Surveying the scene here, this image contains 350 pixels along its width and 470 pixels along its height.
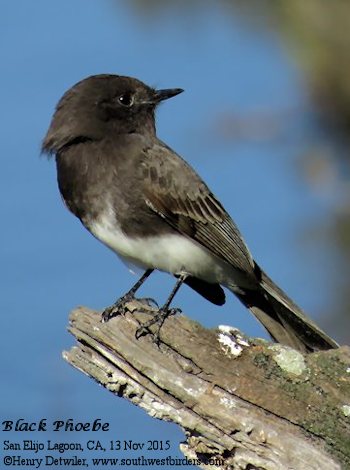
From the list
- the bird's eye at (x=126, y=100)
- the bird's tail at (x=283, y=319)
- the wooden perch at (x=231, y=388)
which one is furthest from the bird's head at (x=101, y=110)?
the wooden perch at (x=231, y=388)

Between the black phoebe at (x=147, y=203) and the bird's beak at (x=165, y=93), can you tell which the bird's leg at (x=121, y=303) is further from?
the bird's beak at (x=165, y=93)

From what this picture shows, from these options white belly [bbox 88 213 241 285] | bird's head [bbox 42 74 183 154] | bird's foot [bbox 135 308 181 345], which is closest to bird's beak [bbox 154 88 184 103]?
bird's head [bbox 42 74 183 154]

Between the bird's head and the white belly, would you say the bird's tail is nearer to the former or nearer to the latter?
the white belly

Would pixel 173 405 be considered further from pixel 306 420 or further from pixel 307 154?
pixel 307 154

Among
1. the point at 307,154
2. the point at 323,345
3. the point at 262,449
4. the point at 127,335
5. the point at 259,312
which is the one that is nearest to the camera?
the point at 262,449

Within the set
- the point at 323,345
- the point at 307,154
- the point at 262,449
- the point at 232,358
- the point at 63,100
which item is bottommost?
the point at 262,449

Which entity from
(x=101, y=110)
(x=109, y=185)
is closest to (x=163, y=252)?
(x=109, y=185)

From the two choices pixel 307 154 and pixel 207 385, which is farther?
pixel 307 154

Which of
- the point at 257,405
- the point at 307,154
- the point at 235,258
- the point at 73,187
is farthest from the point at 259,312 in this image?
the point at 307,154
